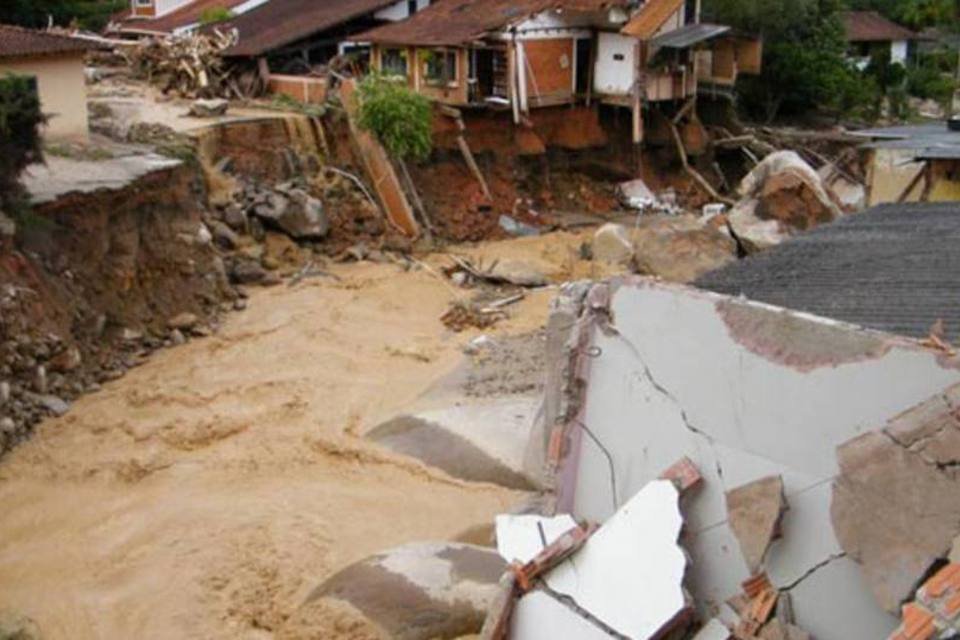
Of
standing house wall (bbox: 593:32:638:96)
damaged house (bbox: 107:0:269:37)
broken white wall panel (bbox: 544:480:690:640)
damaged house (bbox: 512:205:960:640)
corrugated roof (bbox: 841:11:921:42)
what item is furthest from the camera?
corrugated roof (bbox: 841:11:921:42)

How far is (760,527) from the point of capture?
7633mm

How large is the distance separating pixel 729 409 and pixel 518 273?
18.5 m

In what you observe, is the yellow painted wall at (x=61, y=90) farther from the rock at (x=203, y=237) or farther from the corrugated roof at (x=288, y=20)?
the corrugated roof at (x=288, y=20)

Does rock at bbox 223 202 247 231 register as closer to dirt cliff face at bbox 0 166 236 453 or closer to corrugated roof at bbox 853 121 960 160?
dirt cliff face at bbox 0 166 236 453

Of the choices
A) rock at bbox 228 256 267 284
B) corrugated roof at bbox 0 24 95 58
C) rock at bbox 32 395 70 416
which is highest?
corrugated roof at bbox 0 24 95 58

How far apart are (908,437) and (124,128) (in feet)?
76.4

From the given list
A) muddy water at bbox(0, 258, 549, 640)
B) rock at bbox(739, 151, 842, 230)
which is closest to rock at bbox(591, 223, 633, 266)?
rock at bbox(739, 151, 842, 230)

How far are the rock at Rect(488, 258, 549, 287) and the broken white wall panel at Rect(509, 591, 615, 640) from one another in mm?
17845

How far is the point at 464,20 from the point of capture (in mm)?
32156

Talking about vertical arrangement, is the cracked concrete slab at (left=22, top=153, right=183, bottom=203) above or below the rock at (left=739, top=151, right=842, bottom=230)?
above

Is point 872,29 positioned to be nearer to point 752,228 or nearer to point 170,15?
point 752,228

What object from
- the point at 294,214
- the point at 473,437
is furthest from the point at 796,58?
the point at 473,437

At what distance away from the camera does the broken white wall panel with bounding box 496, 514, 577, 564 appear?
8.62 meters

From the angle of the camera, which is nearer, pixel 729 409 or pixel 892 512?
pixel 892 512
